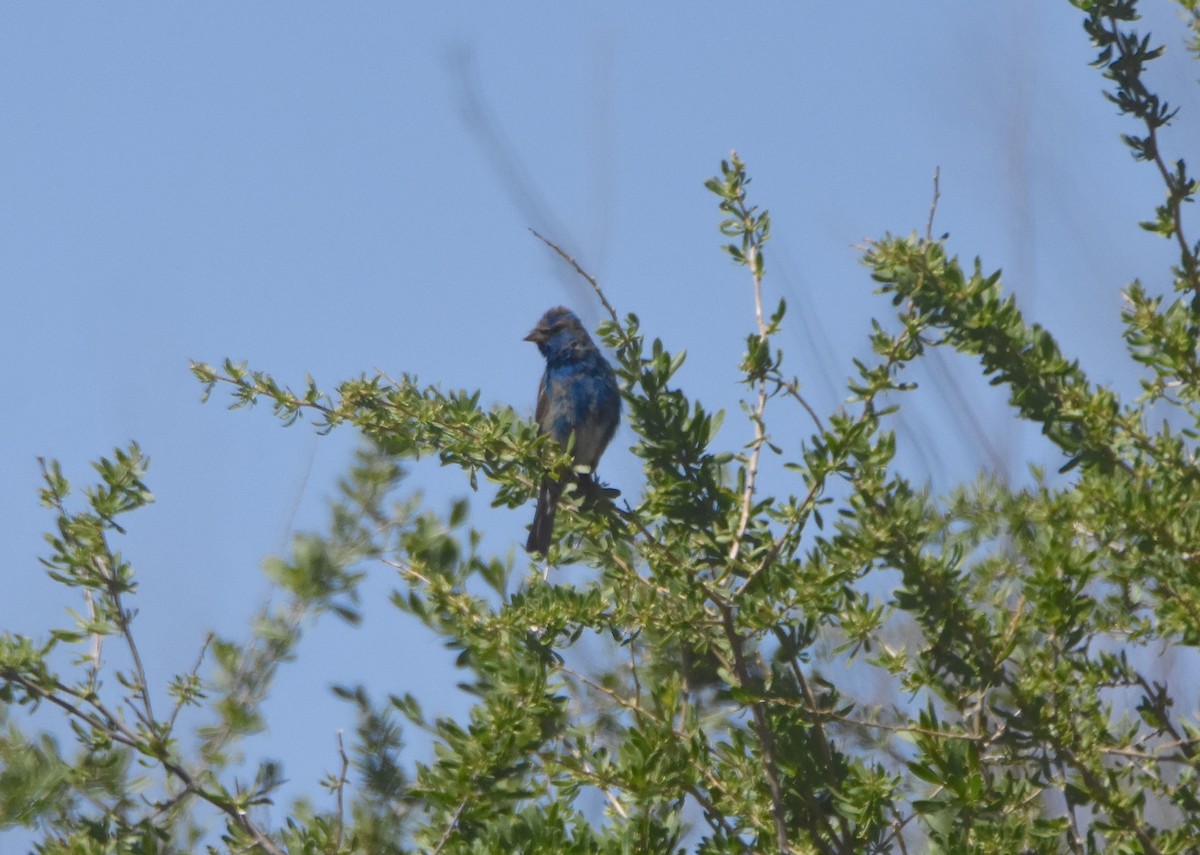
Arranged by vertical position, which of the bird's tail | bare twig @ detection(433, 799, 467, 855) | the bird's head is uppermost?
the bird's head

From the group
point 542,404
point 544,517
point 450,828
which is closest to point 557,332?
point 542,404

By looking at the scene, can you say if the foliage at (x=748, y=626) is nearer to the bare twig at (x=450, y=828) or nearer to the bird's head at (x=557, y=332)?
the bare twig at (x=450, y=828)

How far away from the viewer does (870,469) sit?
11.1 feet

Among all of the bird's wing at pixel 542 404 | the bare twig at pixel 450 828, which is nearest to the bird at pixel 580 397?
the bird's wing at pixel 542 404

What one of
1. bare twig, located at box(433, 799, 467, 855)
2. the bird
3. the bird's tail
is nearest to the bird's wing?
the bird

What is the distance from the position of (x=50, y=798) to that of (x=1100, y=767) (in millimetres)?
2430

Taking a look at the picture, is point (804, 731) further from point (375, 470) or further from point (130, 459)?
point (130, 459)

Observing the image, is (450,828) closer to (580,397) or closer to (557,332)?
(580,397)

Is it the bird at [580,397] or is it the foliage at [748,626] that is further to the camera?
the bird at [580,397]

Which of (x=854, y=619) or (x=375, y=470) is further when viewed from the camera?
(x=375, y=470)

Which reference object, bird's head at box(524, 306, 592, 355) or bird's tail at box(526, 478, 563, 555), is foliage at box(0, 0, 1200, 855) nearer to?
bird's tail at box(526, 478, 563, 555)

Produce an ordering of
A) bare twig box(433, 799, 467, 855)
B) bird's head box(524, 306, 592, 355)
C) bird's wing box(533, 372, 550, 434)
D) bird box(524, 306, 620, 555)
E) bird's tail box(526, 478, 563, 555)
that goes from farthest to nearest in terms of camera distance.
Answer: bird's head box(524, 306, 592, 355), bird's wing box(533, 372, 550, 434), bird box(524, 306, 620, 555), bird's tail box(526, 478, 563, 555), bare twig box(433, 799, 467, 855)

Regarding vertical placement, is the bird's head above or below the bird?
above

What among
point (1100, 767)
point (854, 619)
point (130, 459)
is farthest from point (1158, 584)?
point (130, 459)
